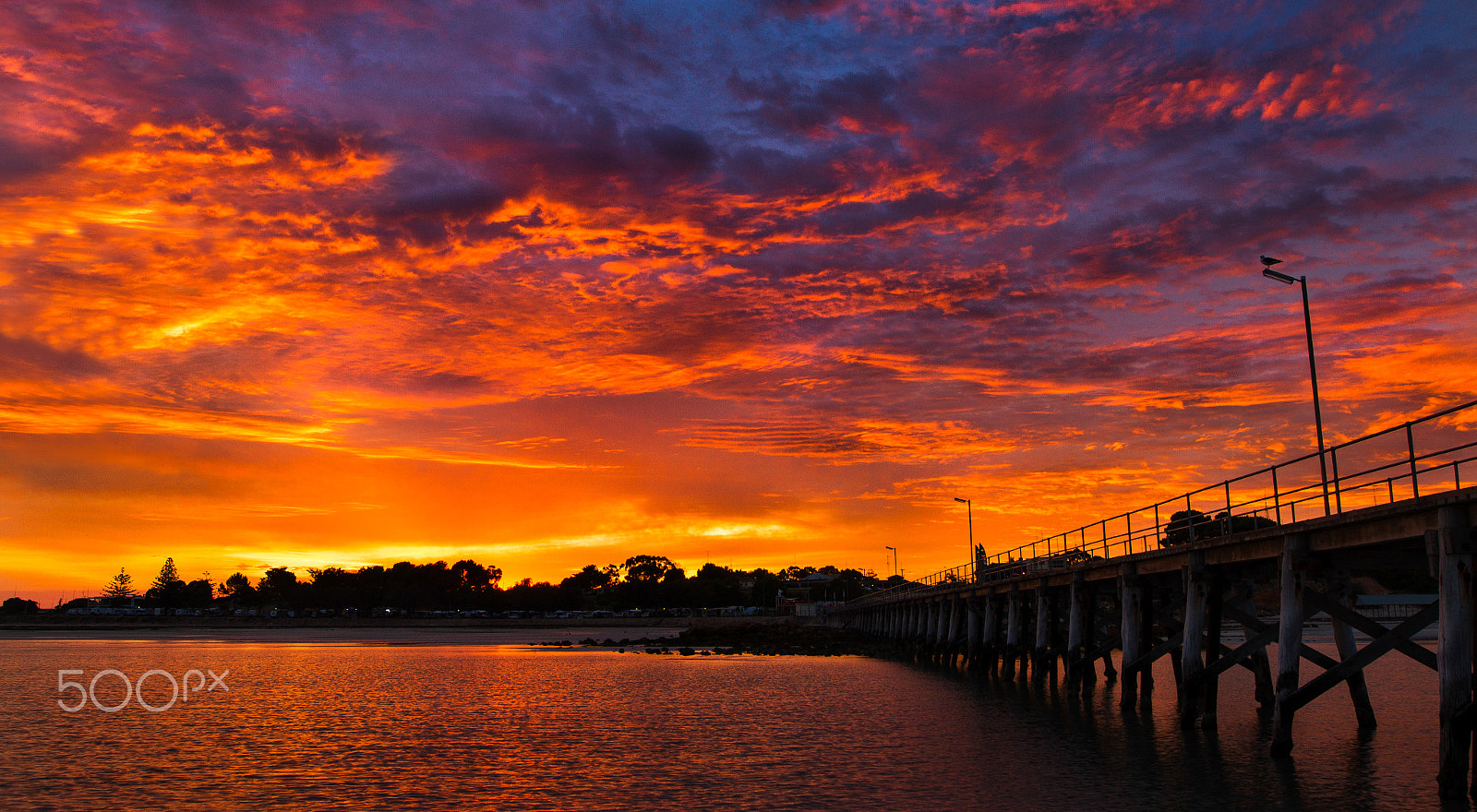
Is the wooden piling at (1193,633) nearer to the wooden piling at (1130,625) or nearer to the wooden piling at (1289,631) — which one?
the wooden piling at (1130,625)

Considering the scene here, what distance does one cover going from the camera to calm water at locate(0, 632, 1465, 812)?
22625mm

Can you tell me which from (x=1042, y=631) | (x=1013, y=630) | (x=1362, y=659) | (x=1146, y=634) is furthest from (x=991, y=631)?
(x=1362, y=659)

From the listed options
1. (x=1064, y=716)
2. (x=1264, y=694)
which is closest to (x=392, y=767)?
(x=1064, y=716)

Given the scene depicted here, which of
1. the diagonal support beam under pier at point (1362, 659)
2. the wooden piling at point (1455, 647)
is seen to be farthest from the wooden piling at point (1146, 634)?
the wooden piling at point (1455, 647)

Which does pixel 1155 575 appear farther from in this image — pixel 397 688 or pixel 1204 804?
pixel 397 688

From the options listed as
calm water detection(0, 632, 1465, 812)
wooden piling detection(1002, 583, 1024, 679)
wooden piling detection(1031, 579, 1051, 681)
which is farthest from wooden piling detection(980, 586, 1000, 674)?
wooden piling detection(1031, 579, 1051, 681)

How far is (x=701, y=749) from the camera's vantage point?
30.2m

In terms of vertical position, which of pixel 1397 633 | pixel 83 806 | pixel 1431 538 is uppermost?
pixel 1431 538

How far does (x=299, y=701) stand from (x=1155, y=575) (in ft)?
121

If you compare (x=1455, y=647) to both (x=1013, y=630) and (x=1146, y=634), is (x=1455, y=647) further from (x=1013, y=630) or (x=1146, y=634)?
(x=1013, y=630)

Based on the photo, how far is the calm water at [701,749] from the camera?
22.6 meters

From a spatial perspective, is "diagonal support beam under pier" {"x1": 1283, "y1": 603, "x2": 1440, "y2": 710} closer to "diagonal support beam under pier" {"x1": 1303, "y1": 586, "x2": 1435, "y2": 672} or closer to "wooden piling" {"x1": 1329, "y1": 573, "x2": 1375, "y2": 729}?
"diagonal support beam under pier" {"x1": 1303, "y1": 586, "x2": 1435, "y2": 672}

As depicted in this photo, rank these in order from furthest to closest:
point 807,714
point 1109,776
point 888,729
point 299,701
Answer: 1. point 299,701
2. point 807,714
3. point 888,729
4. point 1109,776

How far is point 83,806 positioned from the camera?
22.4 m
